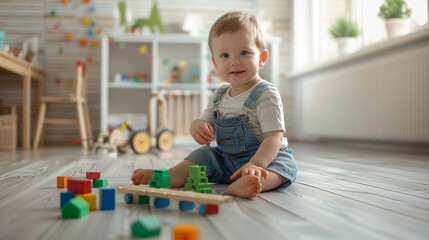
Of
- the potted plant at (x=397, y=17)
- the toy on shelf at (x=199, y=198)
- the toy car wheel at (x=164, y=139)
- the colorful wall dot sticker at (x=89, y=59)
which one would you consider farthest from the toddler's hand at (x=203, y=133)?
the colorful wall dot sticker at (x=89, y=59)

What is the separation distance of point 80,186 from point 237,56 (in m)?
0.57

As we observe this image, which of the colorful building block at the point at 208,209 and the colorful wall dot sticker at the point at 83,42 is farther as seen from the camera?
the colorful wall dot sticker at the point at 83,42

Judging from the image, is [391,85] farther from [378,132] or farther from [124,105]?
[124,105]

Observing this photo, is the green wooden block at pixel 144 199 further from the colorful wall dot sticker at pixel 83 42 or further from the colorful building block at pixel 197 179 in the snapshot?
the colorful wall dot sticker at pixel 83 42

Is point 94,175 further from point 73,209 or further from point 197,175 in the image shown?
point 73,209

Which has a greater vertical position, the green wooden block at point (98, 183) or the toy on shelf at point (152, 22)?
the toy on shelf at point (152, 22)

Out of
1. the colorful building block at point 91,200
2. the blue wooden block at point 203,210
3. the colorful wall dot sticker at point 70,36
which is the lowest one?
the blue wooden block at point 203,210

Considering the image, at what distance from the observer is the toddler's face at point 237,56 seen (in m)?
1.28

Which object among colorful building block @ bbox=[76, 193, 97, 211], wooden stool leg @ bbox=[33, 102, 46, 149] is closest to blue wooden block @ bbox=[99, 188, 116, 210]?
colorful building block @ bbox=[76, 193, 97, 211]

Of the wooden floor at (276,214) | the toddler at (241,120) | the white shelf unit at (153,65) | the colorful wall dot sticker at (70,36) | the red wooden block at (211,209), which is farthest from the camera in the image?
the colorful wall dot sticker at (70,36)

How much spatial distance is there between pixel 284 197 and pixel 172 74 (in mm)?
3253

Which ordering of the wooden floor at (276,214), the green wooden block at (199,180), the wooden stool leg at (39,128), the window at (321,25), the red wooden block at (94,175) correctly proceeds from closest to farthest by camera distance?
the wooden floor at (276,214) → the green wooden block at (199,180) → the red wooden block at (94,175) → the window at (321,25) → the wooden stool leg at (39,128)

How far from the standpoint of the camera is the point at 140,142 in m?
3.02

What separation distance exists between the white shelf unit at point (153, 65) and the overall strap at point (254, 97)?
2.77m
